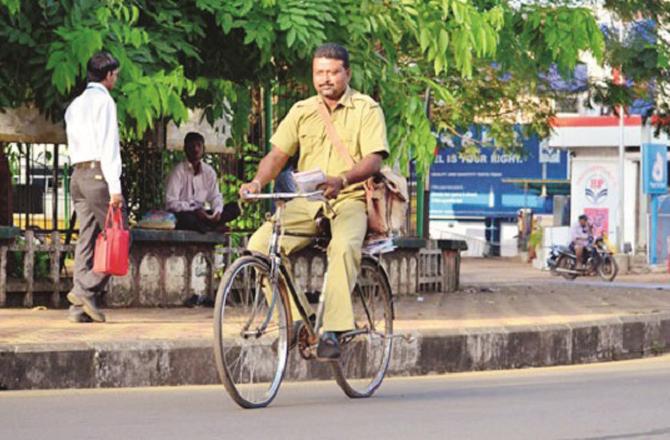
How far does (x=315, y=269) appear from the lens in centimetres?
1461

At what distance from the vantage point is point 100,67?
10.6 metres

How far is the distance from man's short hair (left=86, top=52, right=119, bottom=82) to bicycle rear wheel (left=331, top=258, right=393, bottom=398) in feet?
9.61

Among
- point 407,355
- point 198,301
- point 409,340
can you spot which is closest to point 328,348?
point 409,340

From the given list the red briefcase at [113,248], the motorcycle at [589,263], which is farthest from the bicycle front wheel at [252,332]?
the motorcycle at [589,263]

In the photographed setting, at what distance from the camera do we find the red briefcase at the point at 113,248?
409 inches

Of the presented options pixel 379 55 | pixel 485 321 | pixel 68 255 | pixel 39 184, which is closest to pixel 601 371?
pixel 485 321

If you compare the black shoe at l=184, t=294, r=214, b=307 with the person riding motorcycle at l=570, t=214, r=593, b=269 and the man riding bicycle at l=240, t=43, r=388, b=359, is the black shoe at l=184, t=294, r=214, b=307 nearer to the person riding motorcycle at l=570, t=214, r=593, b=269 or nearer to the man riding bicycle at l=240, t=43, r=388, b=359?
the man riding bicycle at l=240, t=43, r=388, b=359

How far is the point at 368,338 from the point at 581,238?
27310 mm

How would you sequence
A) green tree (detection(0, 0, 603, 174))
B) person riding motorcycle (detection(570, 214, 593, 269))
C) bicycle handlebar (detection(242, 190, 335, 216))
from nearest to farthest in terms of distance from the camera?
1. bicycle handlebar (detection(242, 190, 335, 216))
2. green tree (detection(0, 0, 603, 174))
3. person riding motorcycle (detection(570, 214, 593, 269))

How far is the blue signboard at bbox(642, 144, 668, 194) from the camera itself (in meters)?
41.5

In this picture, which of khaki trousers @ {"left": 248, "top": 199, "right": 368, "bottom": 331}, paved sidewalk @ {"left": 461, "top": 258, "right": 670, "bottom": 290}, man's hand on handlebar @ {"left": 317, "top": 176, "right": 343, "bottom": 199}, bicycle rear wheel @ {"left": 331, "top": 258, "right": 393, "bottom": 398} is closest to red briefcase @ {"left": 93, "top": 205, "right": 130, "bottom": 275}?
bicycle rear wheel @ {"left": 331, "top": 258, "right": 393, "bottom": 398}

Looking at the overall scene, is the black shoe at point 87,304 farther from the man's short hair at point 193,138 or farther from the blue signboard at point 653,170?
the blue signboard at point 653,170

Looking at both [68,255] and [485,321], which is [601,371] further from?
[68,255]

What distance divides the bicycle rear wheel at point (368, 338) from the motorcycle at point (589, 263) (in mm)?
25616
